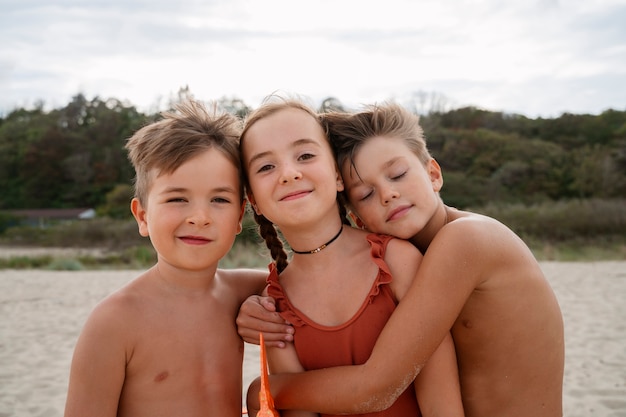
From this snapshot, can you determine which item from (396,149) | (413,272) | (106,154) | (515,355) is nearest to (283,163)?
(396,149)

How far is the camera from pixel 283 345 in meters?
2.27

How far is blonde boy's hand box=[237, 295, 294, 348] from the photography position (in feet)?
7.40

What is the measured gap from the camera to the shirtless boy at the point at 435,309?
2031mm

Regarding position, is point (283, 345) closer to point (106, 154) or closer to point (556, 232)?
point (556, 232)

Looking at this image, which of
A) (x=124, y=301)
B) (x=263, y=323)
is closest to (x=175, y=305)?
(x=124, y=301)

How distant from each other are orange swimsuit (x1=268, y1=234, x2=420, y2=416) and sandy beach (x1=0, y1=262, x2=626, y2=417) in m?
4.37

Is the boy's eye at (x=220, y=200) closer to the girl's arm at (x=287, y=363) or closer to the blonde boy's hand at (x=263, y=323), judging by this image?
the blonde boy's hand at (x=263, y=323)

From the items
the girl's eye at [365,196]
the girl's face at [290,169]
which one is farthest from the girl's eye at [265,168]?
the girl's eye at [365,196]

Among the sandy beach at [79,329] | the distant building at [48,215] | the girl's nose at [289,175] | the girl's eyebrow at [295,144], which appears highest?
the girl's eyebrow at [295,144]

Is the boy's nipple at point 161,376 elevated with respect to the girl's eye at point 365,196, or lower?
lower

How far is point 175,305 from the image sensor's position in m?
2.37

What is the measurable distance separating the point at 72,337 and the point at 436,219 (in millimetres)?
9129

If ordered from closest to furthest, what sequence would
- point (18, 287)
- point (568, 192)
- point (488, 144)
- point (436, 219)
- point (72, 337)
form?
point (436, 219) < point (72, 337) < point (18, 287) < point (568, 192) < point (488, 144)

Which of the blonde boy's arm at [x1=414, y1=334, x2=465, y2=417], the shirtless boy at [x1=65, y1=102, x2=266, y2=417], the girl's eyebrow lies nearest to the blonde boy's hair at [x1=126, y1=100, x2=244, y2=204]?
the shirtless boy at [x1=65, y1=102, x2=266, y2=417]
